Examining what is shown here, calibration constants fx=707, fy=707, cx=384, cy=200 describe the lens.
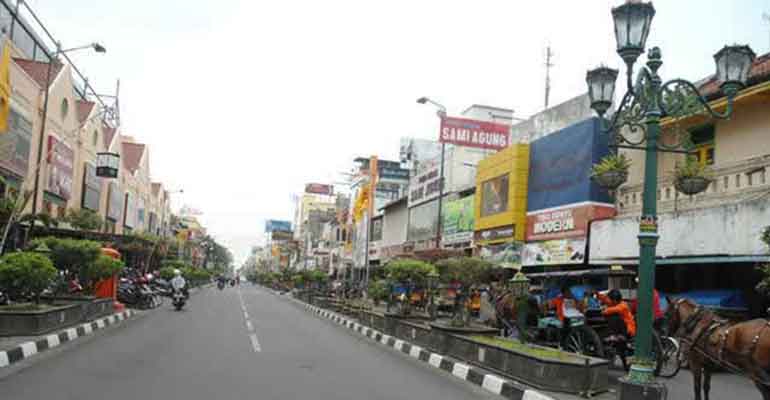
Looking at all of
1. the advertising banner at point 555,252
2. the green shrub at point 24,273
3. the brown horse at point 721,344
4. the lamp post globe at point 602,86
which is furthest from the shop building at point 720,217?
the green shrub at point 24,273

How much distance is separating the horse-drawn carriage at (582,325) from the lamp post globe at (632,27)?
519cm

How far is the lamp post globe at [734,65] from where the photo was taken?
9164mm

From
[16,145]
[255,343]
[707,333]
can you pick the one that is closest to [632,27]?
[707,333]

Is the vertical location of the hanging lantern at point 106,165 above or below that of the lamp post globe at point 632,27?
above

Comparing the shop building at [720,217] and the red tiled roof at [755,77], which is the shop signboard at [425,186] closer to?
the shop building at [720,217]

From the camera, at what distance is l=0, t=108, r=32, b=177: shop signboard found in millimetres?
25844

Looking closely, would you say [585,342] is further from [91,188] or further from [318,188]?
[318,188]

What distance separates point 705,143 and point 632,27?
13.3 metres

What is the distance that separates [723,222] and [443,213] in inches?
935

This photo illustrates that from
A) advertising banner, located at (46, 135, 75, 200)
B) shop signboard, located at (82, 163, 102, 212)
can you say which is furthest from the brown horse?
shop signboard, located at (82, 163, 102, 212)

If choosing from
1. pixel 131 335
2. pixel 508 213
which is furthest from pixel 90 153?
pixel 131 335

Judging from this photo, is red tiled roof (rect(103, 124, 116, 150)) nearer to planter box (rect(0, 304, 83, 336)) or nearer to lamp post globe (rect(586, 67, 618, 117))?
planter box (rect(0, 304, 83, 336))

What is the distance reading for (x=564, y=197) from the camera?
Answer: 26.7m

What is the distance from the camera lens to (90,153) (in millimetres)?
40875
